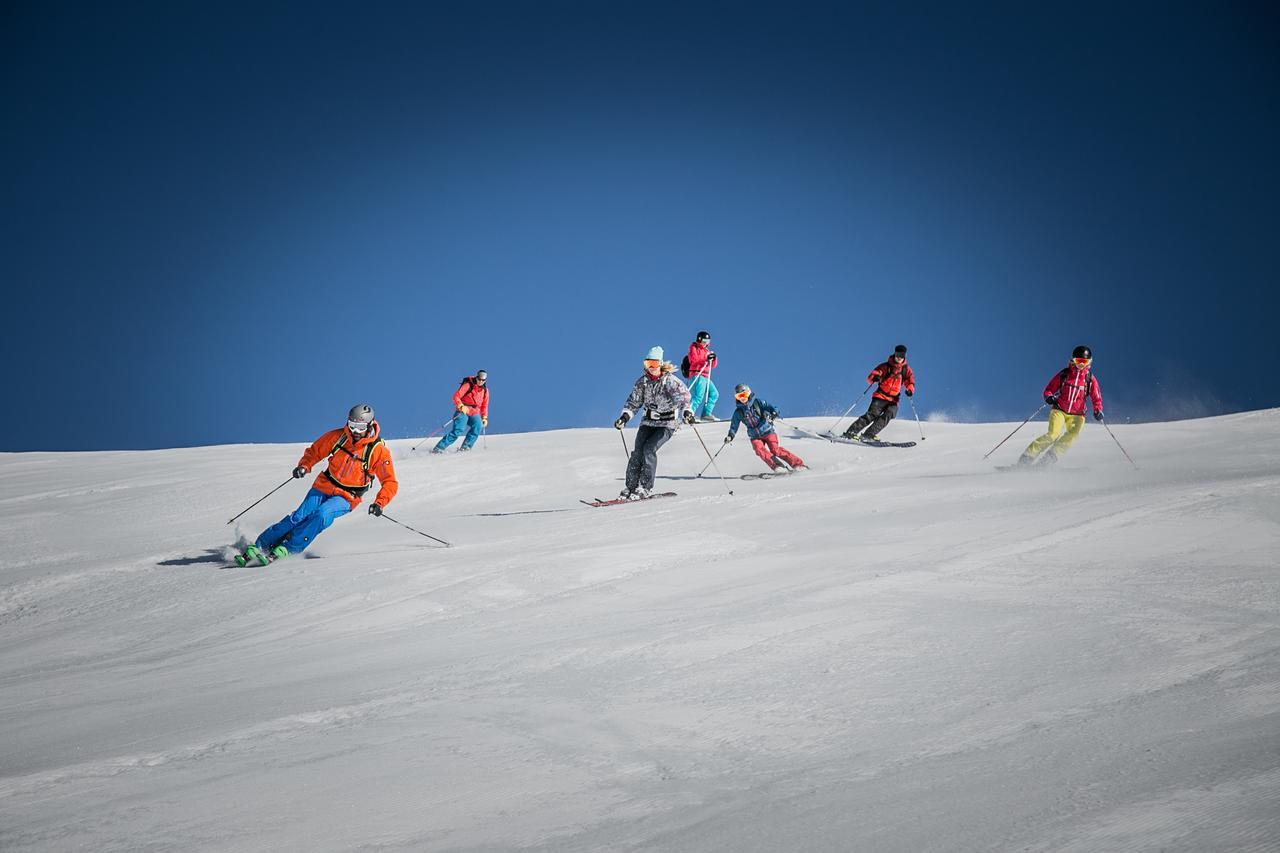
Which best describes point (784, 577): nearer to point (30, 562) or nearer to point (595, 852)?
point (595, 852)

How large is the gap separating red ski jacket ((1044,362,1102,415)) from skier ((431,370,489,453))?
12047 mm

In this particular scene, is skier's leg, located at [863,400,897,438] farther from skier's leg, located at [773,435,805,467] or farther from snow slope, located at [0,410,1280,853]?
snow slope, located at [0,410,1280,853]

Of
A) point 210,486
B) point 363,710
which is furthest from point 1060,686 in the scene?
point 210,486

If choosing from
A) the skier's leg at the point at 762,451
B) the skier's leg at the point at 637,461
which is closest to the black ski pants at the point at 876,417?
the skier's leg at the point at 762,451

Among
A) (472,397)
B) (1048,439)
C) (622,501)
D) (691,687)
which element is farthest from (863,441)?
(691,687)

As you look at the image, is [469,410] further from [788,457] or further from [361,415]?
[361,415]

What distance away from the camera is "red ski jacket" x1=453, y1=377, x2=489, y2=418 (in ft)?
61.2

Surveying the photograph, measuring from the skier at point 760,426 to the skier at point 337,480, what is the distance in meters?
7.33

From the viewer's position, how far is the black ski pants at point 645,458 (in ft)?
39.0

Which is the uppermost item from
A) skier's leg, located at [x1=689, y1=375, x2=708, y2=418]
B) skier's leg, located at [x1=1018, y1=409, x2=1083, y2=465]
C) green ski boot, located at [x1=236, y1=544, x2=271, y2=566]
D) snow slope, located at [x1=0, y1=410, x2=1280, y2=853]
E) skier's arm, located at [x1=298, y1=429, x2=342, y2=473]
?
skier's leg, located at [x1=689, y1=375, x2=708, y2=418]

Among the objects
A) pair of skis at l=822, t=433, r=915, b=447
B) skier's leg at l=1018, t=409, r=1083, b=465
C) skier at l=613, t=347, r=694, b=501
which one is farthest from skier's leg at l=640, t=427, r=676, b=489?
pair of skis at l=822, t=433, r=915, b=447

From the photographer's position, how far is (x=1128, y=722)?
280 centimetres

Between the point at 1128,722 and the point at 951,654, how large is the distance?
974mm

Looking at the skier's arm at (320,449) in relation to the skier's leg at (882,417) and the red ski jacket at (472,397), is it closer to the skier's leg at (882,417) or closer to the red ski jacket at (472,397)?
the red ski jacket at (472,397)
